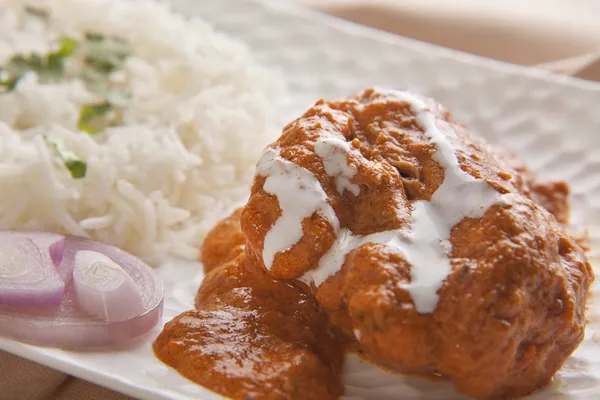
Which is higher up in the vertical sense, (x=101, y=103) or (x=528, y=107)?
(x=528, y=107)

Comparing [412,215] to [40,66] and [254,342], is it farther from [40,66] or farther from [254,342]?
[40,66]

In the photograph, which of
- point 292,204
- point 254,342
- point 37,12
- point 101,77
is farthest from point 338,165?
point 37,12

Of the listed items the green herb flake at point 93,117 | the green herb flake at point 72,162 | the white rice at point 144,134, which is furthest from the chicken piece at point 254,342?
the green herb flake at point 93,117

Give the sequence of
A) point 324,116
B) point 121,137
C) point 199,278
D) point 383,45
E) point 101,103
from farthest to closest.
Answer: point 383,45
point 101,103
point 121,137
point 199,278
point 324,116

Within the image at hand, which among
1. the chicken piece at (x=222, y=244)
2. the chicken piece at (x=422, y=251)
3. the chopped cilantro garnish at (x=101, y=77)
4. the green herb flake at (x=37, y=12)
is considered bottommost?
the chicken piece at (x=222, y=244)

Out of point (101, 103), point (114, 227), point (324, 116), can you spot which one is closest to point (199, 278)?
point (114, 227)

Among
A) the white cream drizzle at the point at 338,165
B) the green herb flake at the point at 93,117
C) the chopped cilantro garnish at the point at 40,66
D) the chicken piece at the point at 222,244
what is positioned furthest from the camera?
the chopped cilantro garnish at the point at 40,66

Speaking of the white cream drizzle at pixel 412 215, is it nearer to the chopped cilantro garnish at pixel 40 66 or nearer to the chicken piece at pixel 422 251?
the chicken piece at pixel 422 251

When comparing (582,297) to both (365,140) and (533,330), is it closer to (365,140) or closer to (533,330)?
(533,330)
